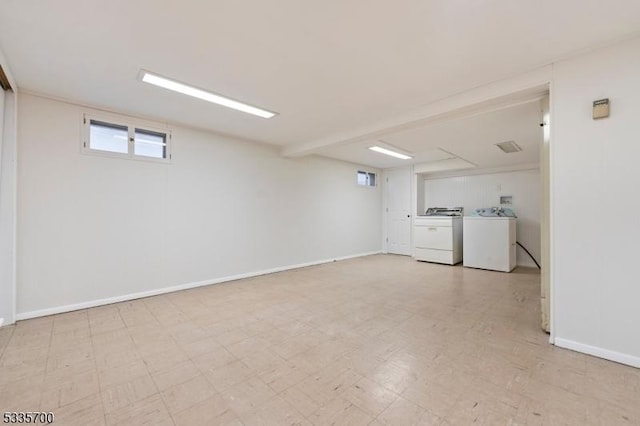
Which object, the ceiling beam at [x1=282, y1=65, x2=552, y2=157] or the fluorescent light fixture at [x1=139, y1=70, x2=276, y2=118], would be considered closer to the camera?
the ceiling beam at [x1=282, y1=65, x2=552, y2=157]

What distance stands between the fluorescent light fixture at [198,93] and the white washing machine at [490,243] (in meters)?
4.90

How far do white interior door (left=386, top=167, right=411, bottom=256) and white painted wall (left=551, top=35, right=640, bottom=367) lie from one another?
198 inches

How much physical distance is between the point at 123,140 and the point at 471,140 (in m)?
5.33

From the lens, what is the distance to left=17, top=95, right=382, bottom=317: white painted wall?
301cm

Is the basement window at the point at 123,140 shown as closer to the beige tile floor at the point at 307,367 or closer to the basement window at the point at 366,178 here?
the beige tile floor at the point at 307,367

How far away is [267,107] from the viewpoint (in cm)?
335

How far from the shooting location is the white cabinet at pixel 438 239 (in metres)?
6.06

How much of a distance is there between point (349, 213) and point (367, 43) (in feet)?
16.4

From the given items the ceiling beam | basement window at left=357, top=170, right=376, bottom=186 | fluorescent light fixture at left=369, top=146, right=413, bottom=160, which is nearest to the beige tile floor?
the ceiling beam

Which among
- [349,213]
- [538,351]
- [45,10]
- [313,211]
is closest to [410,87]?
[538,351]

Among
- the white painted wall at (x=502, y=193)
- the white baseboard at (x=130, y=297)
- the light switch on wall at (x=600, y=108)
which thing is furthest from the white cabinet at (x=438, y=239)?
the light switch on wall at (x=600, y=108)

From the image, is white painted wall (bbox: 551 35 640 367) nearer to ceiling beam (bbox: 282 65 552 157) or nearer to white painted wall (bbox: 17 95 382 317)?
ceiling beam (bbox: 282 65 552 157)

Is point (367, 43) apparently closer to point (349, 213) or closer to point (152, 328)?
point (152, 328)

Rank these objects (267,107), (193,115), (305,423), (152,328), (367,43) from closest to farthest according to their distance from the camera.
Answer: (305,423) < (367,43) < (152,328) < (267,107) < (193,115)
